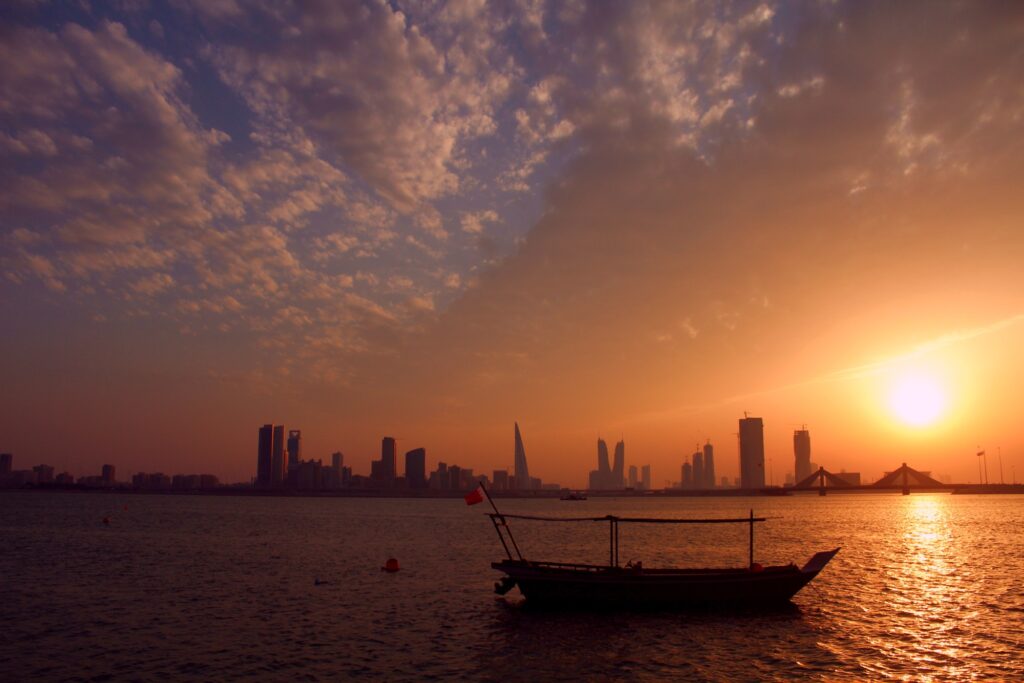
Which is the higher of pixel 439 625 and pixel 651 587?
pixel 651 587

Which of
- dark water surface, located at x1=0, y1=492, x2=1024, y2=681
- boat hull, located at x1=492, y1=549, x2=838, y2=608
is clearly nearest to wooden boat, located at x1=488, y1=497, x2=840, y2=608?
boat hull, located at x1=492, y1=549, x2=838, y2=608

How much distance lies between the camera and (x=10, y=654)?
104ft

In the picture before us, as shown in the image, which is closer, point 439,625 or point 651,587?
point 439,625

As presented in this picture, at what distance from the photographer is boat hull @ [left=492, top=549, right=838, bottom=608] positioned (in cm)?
4125

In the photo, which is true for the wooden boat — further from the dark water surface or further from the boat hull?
the dark water surface

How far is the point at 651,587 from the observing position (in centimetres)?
A: 4119

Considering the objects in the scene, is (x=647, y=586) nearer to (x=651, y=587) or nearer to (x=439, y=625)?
(x=651, y=587)

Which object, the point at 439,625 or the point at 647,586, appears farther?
the point at 647,586

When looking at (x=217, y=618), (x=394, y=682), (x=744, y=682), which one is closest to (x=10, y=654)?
(x=217, y=618)

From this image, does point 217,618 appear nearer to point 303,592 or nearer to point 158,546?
point 303,592

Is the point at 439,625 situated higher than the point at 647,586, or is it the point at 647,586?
the point at 647,586

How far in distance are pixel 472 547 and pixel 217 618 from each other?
46700mm

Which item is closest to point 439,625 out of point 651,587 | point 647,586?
point 647,586

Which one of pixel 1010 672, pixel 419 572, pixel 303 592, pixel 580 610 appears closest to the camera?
pixel 1010 672
